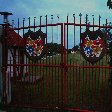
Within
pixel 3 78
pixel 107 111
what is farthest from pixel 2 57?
pixel 107 111

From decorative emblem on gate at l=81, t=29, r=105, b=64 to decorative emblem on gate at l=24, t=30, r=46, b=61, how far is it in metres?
1.19

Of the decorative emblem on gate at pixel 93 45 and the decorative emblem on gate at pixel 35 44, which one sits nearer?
the decorative emblem on gate at pixel 93 45

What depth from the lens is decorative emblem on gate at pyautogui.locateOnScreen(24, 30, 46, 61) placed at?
416 inches

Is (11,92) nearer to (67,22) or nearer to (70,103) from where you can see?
(70,103)

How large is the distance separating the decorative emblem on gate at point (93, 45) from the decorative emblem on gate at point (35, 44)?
1190 mm

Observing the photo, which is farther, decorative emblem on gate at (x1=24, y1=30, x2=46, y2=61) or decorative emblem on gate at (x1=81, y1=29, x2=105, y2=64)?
decorative emblem on gate at (x1=24, y1=30, x2=46, y2=61)

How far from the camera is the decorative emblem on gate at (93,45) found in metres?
10.0

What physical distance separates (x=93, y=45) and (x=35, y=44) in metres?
1.71

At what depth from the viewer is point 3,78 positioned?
11.3 meters

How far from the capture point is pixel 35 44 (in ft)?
34.9

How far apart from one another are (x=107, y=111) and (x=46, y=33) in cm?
286

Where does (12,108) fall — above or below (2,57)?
below

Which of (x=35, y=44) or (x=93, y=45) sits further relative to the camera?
(x=35, y=44)

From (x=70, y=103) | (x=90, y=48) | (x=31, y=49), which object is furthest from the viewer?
(x=70, y=103)
